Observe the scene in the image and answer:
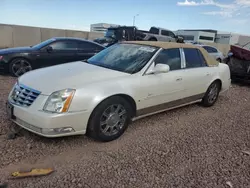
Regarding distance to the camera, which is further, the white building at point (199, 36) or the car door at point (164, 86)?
the white building at point (199, 36)

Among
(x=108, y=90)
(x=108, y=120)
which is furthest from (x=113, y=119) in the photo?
(x=108, y=90)

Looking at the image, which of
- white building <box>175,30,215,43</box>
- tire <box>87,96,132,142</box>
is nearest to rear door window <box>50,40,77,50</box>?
tire <box>87,96,132,142</box>

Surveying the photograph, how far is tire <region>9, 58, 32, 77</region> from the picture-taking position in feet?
22.1

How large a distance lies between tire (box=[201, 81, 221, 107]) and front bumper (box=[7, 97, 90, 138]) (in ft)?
10.8

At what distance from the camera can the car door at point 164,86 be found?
12.0ft

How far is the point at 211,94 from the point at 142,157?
3.07 m

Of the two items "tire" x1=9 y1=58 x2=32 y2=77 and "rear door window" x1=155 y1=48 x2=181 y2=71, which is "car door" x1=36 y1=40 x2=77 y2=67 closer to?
"tire" x1=9 y1=58 x2=32 y2=77

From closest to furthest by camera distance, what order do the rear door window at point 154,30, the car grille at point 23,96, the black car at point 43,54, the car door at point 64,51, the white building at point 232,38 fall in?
the car grille at point 23,96 → the black car at point 43,54 → the car door at point 64,51 → the rear door window at point 154,30 → the white building at point 232,38

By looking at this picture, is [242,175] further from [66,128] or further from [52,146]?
[52,146]

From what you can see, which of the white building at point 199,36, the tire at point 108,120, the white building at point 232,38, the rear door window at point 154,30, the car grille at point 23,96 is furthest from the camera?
the white building at point 199,36

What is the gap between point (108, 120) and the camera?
3.25m

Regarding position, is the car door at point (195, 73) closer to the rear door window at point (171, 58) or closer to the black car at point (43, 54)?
the rear door window at point (171, 58)

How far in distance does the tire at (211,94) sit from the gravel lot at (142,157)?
109cm

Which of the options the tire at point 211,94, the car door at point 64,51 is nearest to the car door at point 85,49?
the car door at point 64,51
